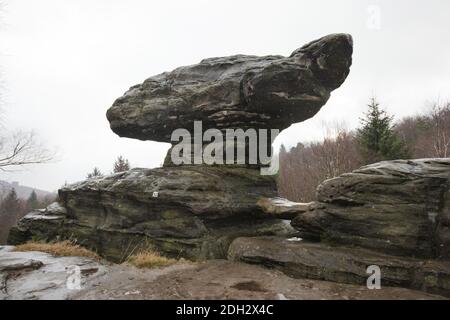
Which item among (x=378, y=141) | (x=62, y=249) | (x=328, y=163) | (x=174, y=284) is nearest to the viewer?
(x=174, y=284)

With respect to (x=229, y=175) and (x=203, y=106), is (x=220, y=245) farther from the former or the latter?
(x=203, y=106)

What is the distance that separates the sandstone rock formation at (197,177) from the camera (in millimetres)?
9633

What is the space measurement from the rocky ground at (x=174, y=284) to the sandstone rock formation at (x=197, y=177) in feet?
4.94

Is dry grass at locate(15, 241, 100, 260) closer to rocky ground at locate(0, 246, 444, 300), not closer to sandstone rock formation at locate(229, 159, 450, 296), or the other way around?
rocky ground at locate(0, 246, 444, 300)

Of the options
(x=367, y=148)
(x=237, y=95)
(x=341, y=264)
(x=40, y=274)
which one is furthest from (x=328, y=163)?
(x=40, y=274)

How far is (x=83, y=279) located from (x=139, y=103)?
22.5 feet

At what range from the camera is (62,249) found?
1027cm

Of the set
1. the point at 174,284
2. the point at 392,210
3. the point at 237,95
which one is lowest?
the point at 174,284

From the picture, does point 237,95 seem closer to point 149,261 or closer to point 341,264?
point 149,261

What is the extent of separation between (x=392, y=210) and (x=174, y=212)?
6.13 m

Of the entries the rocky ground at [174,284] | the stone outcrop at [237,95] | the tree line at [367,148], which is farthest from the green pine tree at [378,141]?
the rocky ground at [174,284]

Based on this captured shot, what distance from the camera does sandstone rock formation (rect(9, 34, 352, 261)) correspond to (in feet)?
31.6

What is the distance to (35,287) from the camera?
6777 mm
